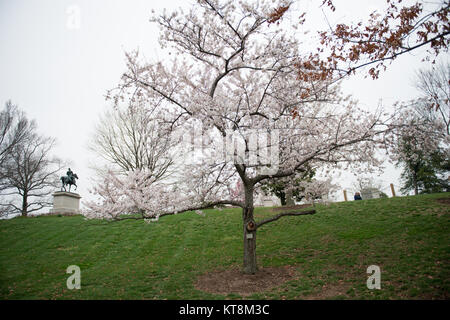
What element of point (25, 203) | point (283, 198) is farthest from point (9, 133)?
point (283, 198)

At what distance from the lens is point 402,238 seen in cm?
874

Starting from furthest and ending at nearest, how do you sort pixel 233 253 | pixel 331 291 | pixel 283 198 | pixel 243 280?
pixel 283 198 < pixel 233 253 < pixel 243 280 < pixel 331 291

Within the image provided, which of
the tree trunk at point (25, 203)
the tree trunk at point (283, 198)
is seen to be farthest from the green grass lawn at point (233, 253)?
the tree trunk at point (25, 203)

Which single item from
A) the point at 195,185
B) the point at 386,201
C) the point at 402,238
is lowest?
the point at 402,238

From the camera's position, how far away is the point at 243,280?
7.17m

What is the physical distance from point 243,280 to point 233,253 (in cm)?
280

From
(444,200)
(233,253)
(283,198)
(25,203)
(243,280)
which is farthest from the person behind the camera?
(25,203)

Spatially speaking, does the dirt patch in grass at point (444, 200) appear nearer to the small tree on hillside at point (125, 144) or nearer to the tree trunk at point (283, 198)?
the tree trunk at point (283, 198)

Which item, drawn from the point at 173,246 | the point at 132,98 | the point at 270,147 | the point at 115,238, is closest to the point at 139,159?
the point at 115,238

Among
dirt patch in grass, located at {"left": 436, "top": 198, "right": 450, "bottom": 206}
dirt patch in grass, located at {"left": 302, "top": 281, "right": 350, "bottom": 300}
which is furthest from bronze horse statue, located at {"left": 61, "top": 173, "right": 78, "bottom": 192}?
dirt patch in grass, located at {"left": 436, "top": 198, "right": 450, "bottom": 206}

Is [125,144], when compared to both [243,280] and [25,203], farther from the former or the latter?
[243,280]

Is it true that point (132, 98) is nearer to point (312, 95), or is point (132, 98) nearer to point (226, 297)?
point (312, 95)

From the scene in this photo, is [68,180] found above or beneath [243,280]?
above
